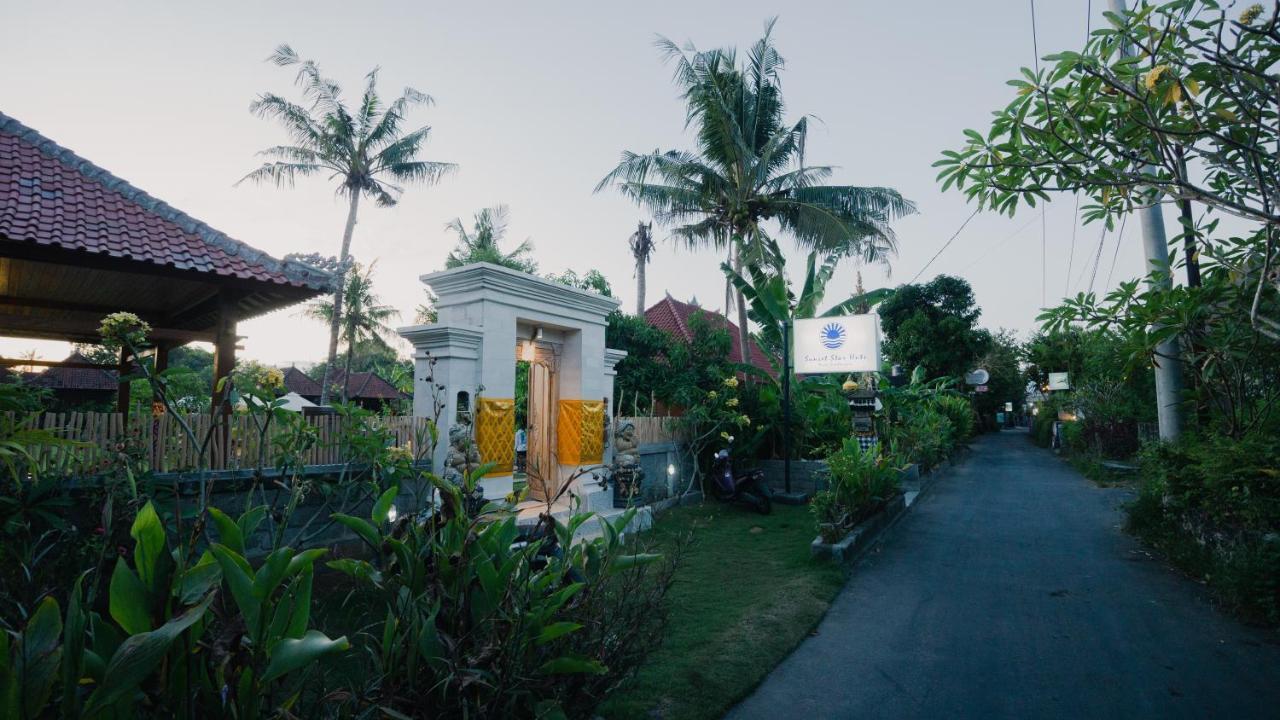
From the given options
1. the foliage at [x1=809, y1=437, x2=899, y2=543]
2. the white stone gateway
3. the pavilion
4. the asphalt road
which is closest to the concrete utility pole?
the asphalt road

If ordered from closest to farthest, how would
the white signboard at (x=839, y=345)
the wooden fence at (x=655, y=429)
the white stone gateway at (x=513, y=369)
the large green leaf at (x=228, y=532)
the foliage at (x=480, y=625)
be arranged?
the large green leaf at (x=228, y=532), the foliage at (x=480, y=625), the white stone gateway at (x=513, y=369), the wooden fence at (x=655, y=429), the white signboard at (x=839, y=345)

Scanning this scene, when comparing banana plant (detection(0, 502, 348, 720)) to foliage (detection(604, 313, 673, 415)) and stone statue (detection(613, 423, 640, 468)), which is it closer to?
stone statue (detection(613, 423, 640, 468))

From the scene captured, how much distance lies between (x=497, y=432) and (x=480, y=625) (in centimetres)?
633

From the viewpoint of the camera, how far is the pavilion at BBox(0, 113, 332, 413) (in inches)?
225

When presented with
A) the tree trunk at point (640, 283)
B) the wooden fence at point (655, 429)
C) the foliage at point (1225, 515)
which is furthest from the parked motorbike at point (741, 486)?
the tree trunk at point (640, 283)

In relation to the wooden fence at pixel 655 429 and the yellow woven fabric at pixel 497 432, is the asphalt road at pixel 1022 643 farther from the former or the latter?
the yellow woven fabric at pixel 497 432

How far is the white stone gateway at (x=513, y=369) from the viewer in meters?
7.99

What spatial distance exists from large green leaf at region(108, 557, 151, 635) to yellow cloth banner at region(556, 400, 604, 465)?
26.4 feet

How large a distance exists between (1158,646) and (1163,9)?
417 cm

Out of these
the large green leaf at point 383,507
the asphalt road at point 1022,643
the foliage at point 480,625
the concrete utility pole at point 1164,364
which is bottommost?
the asphalt road at point 1022,643

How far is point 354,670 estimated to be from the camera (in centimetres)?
366

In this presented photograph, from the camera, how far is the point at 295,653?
158 cm

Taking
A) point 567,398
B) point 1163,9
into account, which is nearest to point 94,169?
point 567,398

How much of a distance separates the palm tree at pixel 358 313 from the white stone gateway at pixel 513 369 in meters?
22.3
